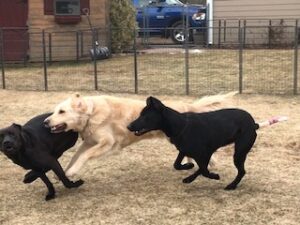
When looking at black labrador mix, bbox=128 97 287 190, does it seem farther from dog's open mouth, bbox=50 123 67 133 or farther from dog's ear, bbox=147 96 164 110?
dog's open mouth, bbox=50 123 67 133

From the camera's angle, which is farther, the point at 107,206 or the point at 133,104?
the point at 133,104

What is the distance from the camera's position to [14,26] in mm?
15945

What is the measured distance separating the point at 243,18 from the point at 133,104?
14.6 m

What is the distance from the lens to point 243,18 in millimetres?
19422

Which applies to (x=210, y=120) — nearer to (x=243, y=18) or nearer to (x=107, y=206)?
(x=107, y=206)

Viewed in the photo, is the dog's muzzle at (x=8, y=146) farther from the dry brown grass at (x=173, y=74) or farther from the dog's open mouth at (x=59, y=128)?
the dry brown grass at (x=173, y=74)

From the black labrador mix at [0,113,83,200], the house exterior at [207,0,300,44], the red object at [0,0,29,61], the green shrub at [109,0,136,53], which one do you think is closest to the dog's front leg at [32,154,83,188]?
the black labrador mix at [0,113,83,200]

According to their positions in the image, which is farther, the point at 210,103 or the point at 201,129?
the point at 210,103

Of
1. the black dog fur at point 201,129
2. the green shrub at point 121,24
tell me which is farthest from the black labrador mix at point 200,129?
the green shrub at point 121,24

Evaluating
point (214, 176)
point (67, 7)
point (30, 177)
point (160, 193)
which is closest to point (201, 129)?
point (214, 176)

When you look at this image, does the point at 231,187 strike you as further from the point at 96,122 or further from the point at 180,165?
the point at 96,122

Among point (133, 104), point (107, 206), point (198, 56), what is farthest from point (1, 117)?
point (198, 56)

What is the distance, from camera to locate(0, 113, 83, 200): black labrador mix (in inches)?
185

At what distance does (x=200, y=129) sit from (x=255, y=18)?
591 inches
